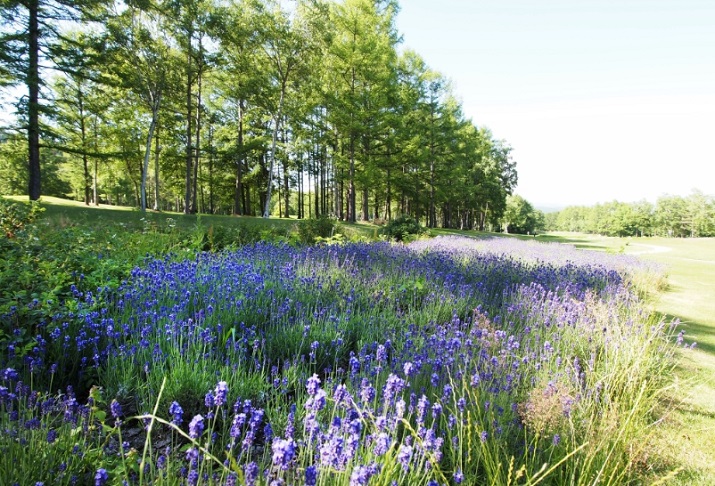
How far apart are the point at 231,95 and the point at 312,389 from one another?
23.8 metres

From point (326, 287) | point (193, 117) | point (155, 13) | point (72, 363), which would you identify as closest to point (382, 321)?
point (326, 287)

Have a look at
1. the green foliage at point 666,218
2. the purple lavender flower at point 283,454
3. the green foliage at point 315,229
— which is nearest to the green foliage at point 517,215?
the green foliage at point 666,218

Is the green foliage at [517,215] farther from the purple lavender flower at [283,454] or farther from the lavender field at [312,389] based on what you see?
the purple lavender flower at [283,454]

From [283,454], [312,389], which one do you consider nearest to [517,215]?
[312,389]

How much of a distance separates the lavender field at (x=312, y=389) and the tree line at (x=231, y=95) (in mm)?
13425

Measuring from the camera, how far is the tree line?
41.3 feet

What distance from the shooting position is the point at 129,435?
75.7 inches

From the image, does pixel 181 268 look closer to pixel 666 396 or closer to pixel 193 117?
pixel 666 396

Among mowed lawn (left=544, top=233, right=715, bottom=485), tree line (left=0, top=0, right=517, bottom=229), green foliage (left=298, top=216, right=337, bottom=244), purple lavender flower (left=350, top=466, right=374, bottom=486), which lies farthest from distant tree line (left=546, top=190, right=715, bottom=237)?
purple lavender flower (left=350, top=466, right=374, bottom=486)

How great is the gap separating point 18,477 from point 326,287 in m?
3.10

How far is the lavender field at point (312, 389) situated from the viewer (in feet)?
4.56

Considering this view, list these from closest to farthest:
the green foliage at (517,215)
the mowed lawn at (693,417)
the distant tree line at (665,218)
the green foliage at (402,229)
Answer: the mowed lawn at (693,417)
the green foliage at (402,229)
the distant tree line at (665,218)
the green foliage at (517,215)

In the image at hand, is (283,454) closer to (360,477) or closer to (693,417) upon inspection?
(360,477)

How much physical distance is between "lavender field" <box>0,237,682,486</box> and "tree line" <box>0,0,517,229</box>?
13.4 metres
